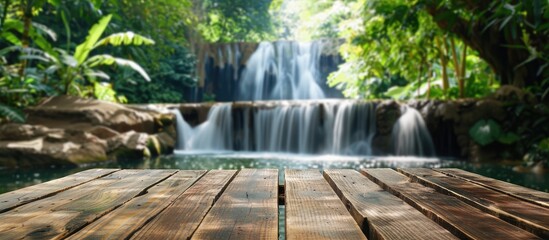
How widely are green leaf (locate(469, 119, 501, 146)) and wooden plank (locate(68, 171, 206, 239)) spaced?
9.68 m

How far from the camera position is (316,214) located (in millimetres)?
1528

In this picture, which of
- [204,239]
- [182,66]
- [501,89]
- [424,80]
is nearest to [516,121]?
[501,89]

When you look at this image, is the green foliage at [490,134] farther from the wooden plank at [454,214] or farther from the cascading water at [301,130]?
the wooden plank at [454,214]

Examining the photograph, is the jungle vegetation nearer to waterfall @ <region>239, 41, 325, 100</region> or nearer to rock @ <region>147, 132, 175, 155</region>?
rock @ <region>147, 132, 175, 155</region>

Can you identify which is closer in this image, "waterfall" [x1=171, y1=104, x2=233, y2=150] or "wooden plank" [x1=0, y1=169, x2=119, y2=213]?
"wooden plank" [x1=0, y1=169, x2=119, y2=213]

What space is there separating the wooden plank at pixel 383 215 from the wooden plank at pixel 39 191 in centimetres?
122

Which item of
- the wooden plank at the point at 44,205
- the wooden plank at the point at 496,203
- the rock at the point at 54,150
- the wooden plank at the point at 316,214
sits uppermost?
the wooden plank at the point at 496,203

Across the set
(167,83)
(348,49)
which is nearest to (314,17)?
(348,49)

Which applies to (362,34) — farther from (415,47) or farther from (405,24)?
(405,24)

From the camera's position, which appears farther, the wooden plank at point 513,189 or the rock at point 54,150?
the rock at point 54,150

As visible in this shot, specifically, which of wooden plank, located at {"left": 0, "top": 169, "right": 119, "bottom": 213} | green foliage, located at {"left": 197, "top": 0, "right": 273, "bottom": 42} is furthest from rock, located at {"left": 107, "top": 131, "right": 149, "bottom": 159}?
green foliage, located at {"left": 197, "top": 0, "right": 273, "bottom": 42}

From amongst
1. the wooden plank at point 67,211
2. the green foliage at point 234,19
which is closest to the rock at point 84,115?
the wooden plank at point 67,211

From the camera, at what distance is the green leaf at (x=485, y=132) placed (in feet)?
34.4

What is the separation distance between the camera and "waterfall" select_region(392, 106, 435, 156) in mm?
11934
